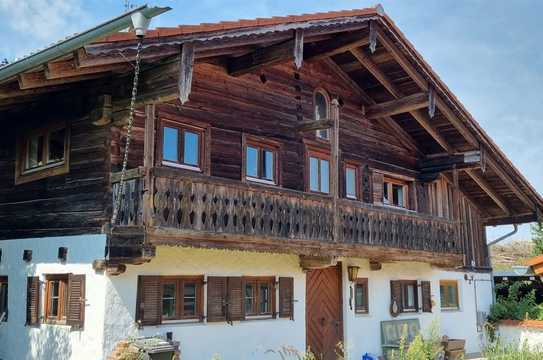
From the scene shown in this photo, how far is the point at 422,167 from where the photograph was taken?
1697 cm

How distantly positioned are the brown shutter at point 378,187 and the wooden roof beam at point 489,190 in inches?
115

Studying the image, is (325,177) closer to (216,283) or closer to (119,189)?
(216,283)

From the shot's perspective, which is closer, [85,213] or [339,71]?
[85,213]

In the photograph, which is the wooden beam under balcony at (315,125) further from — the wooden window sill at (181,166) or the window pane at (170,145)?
the window pane at (170,145)

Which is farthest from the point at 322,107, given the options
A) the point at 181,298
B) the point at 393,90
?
the point at 181,298

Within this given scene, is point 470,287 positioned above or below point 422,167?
below

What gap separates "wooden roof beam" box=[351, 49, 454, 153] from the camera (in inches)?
559

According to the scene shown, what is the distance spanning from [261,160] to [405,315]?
5.86 m

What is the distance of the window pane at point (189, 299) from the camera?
10719mm

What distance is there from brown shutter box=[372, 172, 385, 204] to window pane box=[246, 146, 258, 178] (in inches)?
159

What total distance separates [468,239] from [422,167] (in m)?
3.30

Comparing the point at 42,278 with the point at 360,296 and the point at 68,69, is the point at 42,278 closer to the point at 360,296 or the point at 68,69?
the point at 68,69

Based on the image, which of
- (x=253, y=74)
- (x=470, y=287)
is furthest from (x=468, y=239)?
(x=253, y=74)

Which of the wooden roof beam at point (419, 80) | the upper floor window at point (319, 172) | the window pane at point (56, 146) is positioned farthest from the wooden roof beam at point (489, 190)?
the window pane at point (56, 146)
